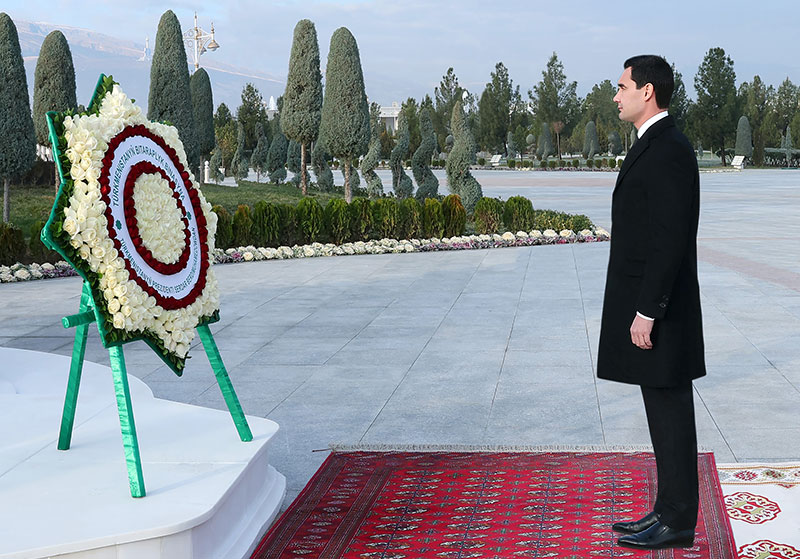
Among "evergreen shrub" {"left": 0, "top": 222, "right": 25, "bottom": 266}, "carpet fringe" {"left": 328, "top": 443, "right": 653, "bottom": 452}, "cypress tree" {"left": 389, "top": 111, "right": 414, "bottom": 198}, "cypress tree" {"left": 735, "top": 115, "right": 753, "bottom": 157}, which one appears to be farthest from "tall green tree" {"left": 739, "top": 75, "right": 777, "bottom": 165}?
"carpet fringe" {"left": 328, "top": 443, "right": 653, "bottom": 452}

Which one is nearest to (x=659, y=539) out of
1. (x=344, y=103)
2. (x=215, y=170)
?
(x=344, y=103)

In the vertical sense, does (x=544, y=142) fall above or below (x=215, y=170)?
above

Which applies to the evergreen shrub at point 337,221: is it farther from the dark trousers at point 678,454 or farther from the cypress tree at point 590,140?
the cypress tree at point 590,140

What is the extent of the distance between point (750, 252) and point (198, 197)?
36.6 ft

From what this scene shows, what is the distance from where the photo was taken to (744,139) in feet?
184

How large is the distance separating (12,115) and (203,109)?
36.6ft

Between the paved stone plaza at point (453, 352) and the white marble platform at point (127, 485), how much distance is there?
0.32m

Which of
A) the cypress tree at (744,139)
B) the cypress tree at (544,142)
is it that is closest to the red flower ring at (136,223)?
the cypress tree at (744,139)

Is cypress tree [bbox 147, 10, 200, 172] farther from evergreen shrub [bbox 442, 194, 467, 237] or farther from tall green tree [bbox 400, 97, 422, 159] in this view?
tall green tree [bbox 400, 97, 422, 159]

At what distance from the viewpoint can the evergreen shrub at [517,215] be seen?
16.5 metres

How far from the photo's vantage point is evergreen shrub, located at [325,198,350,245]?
1512 cm

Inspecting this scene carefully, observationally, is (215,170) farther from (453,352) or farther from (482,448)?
(482,448)

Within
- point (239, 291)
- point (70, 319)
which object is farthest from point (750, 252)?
point (70, 319)

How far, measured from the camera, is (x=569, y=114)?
7519 centimetres
